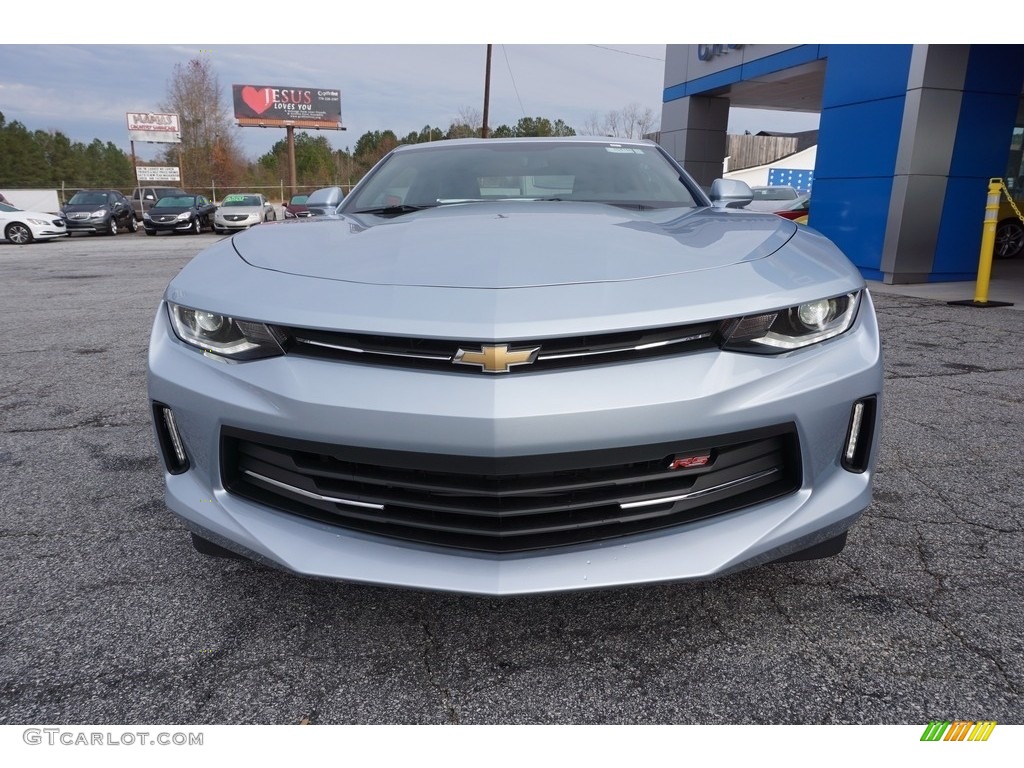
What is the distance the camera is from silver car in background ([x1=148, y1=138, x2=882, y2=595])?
4.54ft

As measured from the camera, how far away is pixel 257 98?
46125 millimetres

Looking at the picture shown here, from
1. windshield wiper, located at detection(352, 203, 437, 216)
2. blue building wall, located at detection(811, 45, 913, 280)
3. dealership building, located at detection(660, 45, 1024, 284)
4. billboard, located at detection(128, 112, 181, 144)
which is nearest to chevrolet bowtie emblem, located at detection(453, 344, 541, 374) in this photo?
windshield wiper, located at detection(352, 203, 437, 216)

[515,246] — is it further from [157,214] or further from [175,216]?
[157,214]

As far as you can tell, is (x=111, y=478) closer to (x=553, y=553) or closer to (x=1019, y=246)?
(x=553, y=553)

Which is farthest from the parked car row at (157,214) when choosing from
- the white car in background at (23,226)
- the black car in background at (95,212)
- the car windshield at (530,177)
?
the car windshield at (530,177)

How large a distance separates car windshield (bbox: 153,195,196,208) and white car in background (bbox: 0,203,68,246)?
3911mm

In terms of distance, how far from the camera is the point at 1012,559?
2.00m

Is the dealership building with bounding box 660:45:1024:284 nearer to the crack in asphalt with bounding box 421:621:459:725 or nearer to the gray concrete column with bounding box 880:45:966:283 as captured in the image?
the gray concrete column with bounding box 880:45:966:283

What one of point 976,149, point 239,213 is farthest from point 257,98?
point 976,149

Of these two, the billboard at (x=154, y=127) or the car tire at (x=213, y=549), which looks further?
the billboard at (x=154, y=127)

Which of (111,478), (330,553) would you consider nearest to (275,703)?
(330,553)

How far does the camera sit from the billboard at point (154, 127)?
38.2 m

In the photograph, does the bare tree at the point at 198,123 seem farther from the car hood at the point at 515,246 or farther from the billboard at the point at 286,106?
the car hood at the point at 515,246
